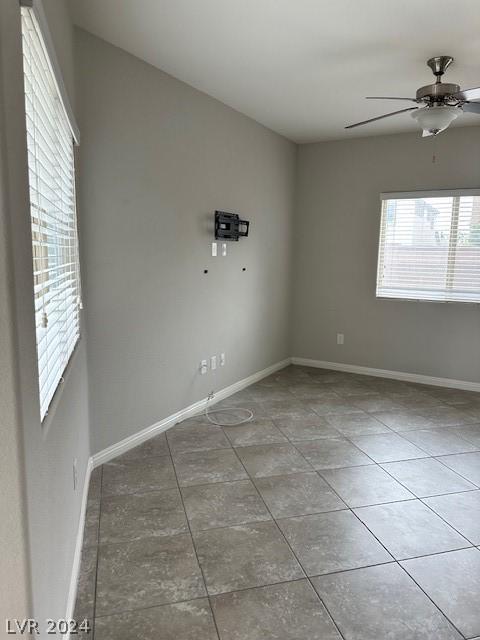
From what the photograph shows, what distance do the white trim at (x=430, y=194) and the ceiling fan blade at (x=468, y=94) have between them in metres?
2.05

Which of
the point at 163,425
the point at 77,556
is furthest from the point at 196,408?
the point at 77,556

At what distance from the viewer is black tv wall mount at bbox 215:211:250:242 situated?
3826 mm

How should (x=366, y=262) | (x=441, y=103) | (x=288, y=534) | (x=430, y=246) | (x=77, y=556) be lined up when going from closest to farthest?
(x=77, y=556)
(x=288, y=534)
(x=441, y=103)
(x=430, y=246)
(x=366, y=262)

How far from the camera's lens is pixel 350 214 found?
16.6 feet

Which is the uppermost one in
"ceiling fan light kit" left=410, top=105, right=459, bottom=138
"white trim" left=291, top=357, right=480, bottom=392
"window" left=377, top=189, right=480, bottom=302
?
"ceiling fan light kit" left=410, top=105, right=459, bottom=138

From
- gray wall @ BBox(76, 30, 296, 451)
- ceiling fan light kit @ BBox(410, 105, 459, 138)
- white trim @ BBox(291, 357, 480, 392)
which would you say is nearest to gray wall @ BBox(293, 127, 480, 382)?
white trim @ BBox(291, 357, 480, 392)

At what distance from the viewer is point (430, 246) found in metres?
4.71

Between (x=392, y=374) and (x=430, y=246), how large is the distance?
1.48 meters

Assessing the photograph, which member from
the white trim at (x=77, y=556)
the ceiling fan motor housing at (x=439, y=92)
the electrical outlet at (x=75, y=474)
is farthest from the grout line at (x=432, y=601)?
the ceiling fan motor housing at (x=439, y=92)

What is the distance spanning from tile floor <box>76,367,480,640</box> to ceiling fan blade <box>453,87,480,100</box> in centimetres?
231

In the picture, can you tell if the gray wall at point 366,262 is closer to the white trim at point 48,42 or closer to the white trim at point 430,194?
the white trim at point 430,194

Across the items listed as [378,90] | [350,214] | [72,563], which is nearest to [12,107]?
[72,563]

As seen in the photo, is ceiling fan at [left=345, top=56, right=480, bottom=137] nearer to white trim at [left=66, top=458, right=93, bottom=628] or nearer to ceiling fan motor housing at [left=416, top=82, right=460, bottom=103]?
ceiling fan motor housing at [left=416, top=82, right=460, bottom=103]

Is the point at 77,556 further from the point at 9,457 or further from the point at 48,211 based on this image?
the point at 48,211
